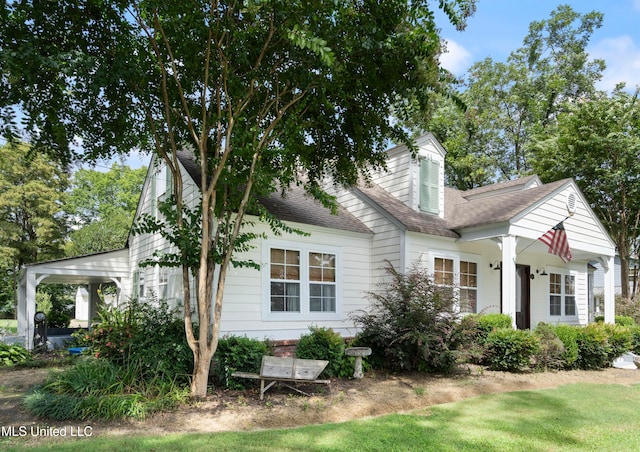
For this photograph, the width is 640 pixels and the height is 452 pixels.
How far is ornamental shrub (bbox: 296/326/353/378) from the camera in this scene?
8.43 metres

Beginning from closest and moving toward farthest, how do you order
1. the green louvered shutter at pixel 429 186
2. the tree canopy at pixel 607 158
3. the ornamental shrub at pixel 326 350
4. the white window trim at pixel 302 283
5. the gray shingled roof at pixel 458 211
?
the ornamental shrub at pixel 326 350
the white window trim at pixel 302 283
the gray shingled roof at pixel 458 211
the green louvered shutter at pixel 429 186
the tree canopy at pixel 607 158

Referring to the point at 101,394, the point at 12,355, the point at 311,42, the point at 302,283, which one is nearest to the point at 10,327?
the point at 12,355

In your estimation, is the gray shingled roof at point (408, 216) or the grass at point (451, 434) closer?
the grass at point (451, 434)

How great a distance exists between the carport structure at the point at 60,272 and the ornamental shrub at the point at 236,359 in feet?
22.9

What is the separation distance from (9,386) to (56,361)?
2693 millimetres

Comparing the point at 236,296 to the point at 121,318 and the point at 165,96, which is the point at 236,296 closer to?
the point at 121,318

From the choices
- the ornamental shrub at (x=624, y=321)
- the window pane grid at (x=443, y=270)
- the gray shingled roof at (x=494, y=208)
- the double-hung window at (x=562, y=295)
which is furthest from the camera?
the double-hung window at (x=562, y=295)

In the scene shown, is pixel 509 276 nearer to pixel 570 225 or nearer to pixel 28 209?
pixel 570 225

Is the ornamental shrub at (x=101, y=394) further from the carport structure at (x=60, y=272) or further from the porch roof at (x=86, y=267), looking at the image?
the porch roof at (x=86, y=267)

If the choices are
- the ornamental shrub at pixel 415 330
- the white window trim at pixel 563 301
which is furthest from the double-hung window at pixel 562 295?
the ornamental shrub at pixel 415 330

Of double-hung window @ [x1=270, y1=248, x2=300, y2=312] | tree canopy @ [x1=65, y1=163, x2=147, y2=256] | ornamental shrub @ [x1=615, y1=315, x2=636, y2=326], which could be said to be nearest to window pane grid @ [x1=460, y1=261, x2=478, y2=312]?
double-hung window @ [x1=270, y1=248, x2=300, y2=312]

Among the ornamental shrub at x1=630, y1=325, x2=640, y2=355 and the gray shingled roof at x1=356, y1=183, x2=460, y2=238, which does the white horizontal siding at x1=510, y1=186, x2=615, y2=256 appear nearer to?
the gray shingled roof at x1=356, y1=183, x2=460, y2=238

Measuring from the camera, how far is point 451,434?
18.0 feet

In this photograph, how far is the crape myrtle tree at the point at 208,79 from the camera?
6.50 metres
